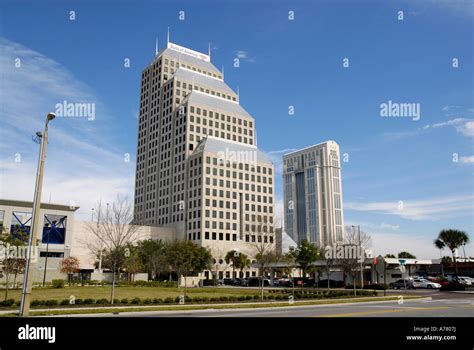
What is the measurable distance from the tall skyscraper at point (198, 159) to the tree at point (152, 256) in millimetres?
25236

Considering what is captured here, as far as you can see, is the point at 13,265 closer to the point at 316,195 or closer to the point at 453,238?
the point at 453,238

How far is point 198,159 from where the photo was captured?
10838cm

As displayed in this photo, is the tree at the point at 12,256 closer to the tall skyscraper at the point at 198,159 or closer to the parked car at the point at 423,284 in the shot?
the parked car at the point at 423,284

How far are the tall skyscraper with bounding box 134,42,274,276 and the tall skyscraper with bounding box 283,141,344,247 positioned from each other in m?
61.2

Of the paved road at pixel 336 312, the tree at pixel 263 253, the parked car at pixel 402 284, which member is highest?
the tree at pixel 263 253

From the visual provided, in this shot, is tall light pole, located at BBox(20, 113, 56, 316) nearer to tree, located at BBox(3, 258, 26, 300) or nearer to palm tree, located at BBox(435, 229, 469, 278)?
tree, located at BBox(3, 258, 26, 300)

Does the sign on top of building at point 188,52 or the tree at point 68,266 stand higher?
the sign on top of building at point 188,52

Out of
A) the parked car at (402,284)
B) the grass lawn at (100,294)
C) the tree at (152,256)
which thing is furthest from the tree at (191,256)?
the parked car at (402,284)

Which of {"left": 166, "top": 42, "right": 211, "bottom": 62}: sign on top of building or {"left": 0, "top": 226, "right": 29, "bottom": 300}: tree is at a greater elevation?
{"left": 166, "top": 42, "right": 211, "bottom": 62}: sign on top of building

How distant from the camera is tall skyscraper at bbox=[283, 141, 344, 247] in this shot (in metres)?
177

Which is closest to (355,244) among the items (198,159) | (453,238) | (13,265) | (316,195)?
(453,238)

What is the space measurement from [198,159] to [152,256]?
39582mm

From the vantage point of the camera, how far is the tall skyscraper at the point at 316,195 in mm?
176875

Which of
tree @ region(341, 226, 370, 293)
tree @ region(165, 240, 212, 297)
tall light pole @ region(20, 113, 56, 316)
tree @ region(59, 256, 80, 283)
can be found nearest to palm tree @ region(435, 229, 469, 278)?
tree @ region(341, 226, 370, 293)
